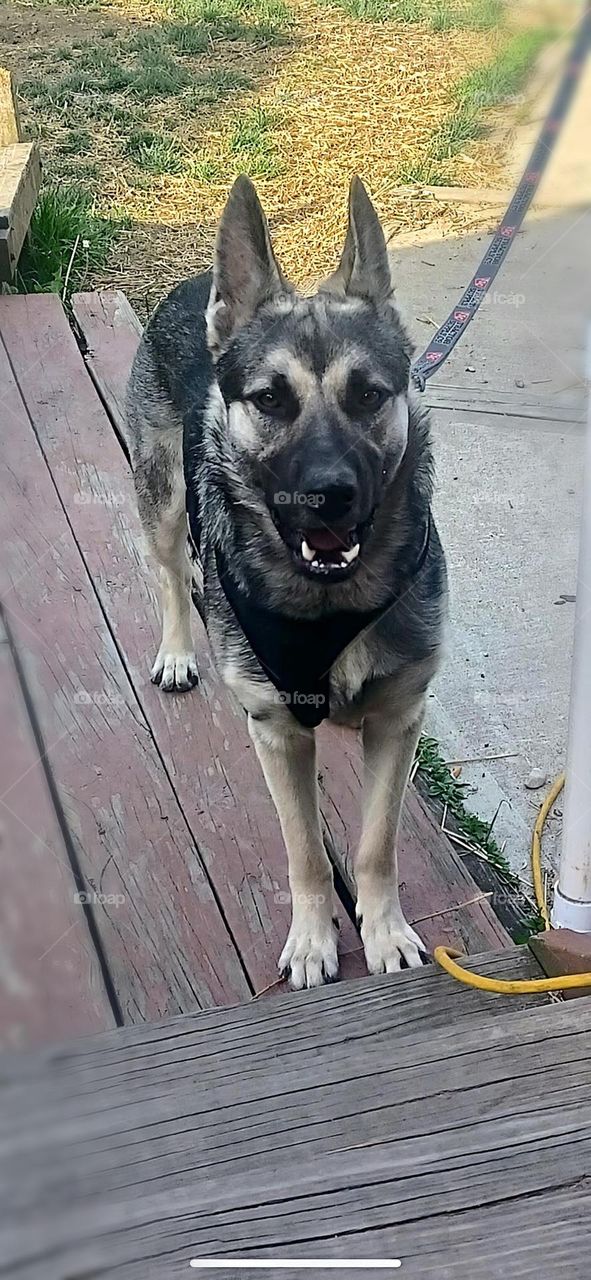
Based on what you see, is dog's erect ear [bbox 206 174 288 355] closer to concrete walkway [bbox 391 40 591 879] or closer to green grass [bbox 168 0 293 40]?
concrete walkway [bbox 391 40 591 879]

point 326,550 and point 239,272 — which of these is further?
point 239,272

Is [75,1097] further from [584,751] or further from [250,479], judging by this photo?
[250,479]

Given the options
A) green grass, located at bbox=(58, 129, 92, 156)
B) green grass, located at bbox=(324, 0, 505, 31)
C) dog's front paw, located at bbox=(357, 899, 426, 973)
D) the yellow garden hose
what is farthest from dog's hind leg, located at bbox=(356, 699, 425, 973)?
green grass, located at bbox=(324, 0, 505, 31)

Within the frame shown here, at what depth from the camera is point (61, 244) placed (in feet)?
17.7

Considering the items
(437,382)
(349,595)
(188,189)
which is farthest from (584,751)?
(188,189)

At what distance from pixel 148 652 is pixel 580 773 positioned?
143cm

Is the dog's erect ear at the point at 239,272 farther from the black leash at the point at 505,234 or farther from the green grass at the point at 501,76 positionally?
the green grass at the point at 501,76

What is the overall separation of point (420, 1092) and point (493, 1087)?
0.11 meters

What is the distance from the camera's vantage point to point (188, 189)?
625 cm

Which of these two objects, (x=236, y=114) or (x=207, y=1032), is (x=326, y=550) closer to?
(x=207, y=1032)

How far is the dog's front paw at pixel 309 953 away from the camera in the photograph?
2.09 meters

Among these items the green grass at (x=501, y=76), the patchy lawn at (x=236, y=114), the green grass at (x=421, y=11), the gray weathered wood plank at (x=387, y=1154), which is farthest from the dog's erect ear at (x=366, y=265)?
the green grass at (x=421, y=11)

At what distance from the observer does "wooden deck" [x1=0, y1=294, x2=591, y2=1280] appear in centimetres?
51

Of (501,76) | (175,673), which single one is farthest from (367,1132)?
(501,76)
